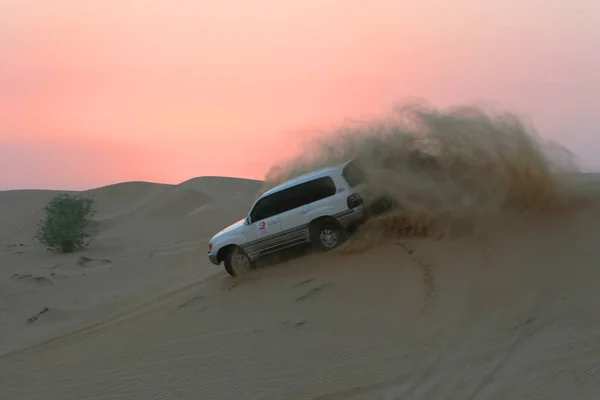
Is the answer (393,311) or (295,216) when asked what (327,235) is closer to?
(295,216)

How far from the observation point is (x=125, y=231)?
29.7 m

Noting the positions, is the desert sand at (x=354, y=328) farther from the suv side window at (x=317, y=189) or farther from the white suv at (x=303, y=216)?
the suv side window at (x=317, y=189)

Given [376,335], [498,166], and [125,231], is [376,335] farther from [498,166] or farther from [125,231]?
[125,231]

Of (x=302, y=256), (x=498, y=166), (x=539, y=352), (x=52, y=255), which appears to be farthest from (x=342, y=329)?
(x=52, y=255)

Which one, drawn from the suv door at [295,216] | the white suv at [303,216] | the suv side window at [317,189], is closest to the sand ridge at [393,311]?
the white suv at [303,216]

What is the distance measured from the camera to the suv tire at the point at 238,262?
13406mm

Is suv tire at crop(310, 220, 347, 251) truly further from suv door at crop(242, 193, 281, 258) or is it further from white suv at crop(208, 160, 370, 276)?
suv door at crop(242, 193, 281, 258)

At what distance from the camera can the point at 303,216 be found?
41.5 feet

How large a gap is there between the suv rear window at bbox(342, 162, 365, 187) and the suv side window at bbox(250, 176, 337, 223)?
0.30 metres

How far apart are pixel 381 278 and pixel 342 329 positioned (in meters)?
1.74

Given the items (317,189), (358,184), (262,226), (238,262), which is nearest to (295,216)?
(317,189)

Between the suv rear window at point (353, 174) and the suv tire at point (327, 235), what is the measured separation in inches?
32.4

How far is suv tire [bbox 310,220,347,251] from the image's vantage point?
12.5 m

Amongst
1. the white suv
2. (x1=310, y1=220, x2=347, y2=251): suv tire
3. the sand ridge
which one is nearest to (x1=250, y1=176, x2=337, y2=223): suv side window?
the white suv
